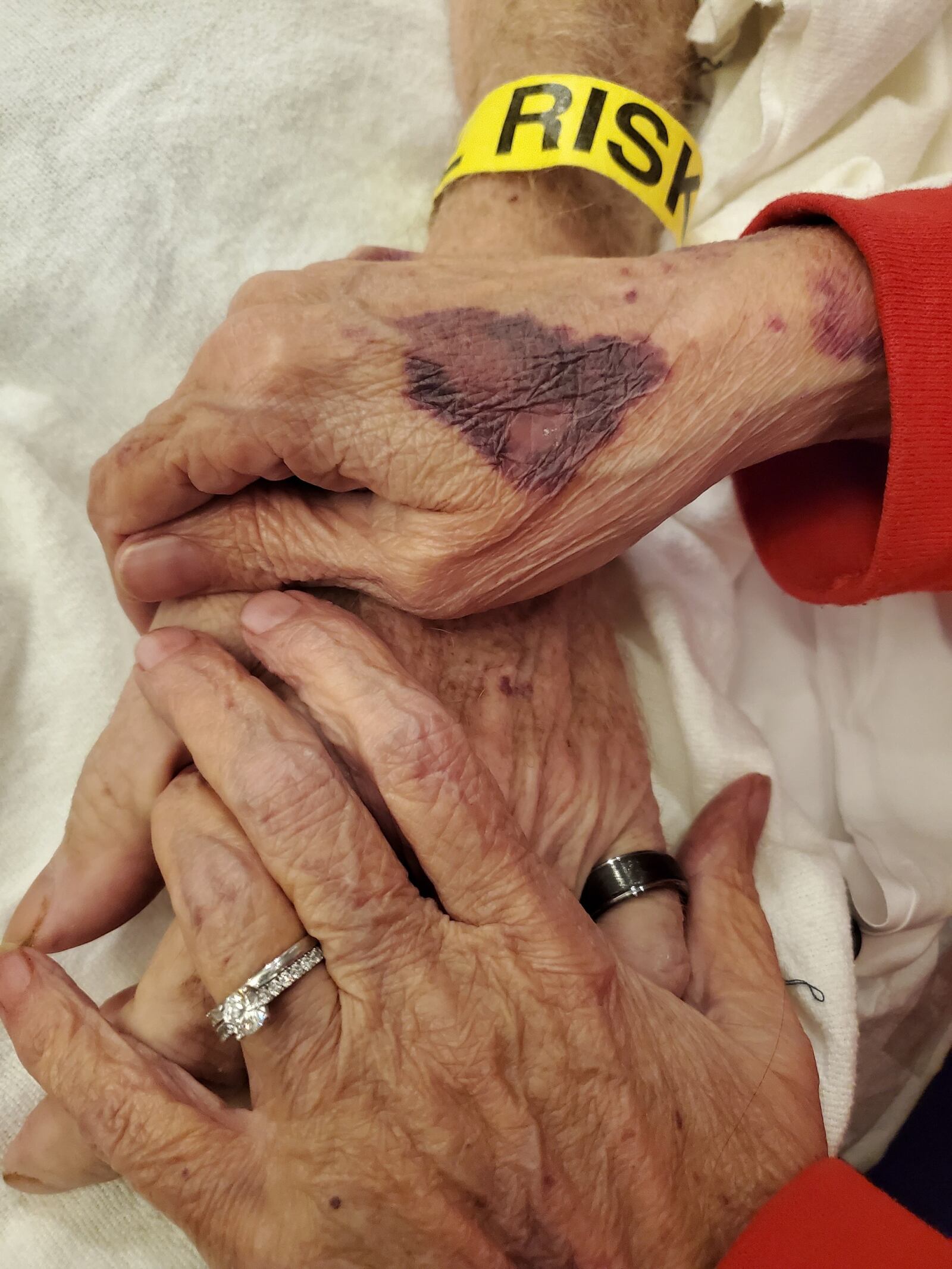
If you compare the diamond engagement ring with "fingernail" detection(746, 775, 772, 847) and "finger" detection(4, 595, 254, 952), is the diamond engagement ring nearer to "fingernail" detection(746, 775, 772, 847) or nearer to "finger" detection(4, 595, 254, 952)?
"finger" detection(4, 595, 254, 952)

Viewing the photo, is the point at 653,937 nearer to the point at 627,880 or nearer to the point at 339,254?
the point at 627,880

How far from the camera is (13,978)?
692 millimetres

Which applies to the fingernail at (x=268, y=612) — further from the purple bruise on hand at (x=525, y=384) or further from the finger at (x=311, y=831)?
the purple bruise on hand at (x=525, y=384)

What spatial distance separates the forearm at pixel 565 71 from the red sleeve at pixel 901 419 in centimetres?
28

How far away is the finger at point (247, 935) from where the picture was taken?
64 centimetres

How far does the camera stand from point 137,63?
1049mm

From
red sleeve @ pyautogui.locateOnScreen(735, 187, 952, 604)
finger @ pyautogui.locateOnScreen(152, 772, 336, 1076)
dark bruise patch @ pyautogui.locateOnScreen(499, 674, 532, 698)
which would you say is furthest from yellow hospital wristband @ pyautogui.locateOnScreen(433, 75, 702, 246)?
finger @ pyautogui.locateOnScreen(152, 772, 336, 1076)

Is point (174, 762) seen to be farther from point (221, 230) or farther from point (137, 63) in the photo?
point (137, 63)

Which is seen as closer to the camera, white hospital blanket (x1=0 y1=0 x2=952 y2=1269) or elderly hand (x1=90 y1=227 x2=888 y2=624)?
elderly hand (x1=90 y1=227 x2=888 y2=624)

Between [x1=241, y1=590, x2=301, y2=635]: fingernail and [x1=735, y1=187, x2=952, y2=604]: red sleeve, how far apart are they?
519mm

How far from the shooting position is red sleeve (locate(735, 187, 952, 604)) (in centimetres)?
71

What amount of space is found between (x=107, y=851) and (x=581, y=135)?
2.93 feet

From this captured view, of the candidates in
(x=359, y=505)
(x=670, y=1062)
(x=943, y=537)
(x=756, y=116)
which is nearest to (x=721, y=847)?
(x=670, y=1062)

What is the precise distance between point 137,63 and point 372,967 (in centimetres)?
106
